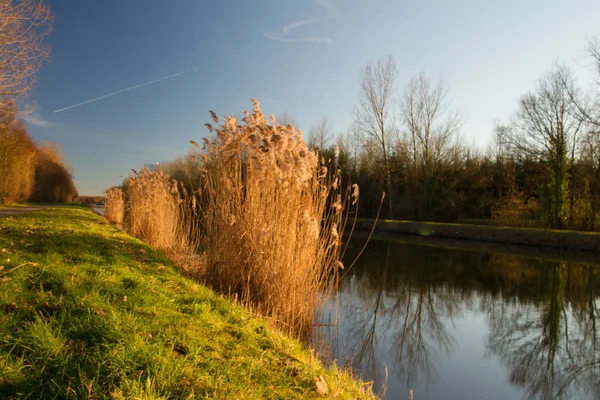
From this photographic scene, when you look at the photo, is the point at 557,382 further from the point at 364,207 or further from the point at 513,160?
the point at 513,160

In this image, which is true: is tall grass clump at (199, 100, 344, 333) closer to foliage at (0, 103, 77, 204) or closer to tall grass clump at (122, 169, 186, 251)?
tall grass clump at (122, 169, 186, 251)

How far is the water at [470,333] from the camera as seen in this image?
3768 millimetres

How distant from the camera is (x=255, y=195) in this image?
172 inches

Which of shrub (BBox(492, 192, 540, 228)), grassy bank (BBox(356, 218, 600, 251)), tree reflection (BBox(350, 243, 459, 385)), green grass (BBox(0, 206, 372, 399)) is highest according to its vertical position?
shrub (BBox(492, 192, 540, 228))

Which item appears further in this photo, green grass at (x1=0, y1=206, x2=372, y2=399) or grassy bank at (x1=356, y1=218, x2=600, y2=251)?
grassy bank at (x1=356, y1=218, x2=600, y2=251)

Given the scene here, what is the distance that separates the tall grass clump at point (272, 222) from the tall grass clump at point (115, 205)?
10717mm

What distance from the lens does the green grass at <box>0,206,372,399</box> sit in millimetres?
1845

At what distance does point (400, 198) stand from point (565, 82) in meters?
11.5

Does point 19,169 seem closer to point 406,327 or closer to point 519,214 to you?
point 406,327

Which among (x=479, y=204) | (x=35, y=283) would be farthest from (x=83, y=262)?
(x=479, y=204)

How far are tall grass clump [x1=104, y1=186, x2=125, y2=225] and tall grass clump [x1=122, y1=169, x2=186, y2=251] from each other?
11.4ft

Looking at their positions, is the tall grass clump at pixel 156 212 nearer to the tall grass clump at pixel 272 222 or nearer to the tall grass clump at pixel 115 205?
the tall grass clump at pixel 272 222

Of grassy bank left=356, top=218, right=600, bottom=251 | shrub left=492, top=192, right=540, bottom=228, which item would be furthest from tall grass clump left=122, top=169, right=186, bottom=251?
shrub left=492, top=192, right=540, bottom=228

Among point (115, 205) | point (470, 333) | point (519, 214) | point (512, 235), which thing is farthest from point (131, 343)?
point (519, 214)
